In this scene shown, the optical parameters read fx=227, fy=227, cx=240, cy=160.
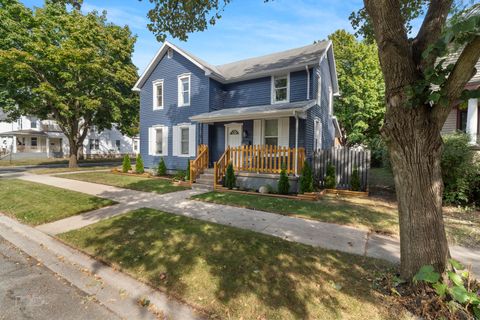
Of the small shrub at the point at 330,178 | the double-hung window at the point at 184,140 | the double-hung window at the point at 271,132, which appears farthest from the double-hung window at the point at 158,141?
the small shrub at the point at 330,178

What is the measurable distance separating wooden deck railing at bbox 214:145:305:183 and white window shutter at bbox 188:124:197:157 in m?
3.36

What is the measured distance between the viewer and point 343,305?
8.18ft

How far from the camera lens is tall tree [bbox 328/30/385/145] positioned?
19.3m

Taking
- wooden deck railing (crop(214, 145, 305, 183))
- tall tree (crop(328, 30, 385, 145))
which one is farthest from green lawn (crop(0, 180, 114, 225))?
tall tree (crop(328, 30, 385, 145))

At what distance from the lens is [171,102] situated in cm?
1409

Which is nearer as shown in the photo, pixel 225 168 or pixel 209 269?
pixel 209 269

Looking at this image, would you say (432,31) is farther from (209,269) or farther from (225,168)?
(225,168)

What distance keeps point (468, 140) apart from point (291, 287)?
811 cm

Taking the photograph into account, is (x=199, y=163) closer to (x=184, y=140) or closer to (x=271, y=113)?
(x=184, y=140)

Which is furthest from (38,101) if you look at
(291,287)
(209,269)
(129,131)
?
(291,287)

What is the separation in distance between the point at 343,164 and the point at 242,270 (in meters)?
7.73

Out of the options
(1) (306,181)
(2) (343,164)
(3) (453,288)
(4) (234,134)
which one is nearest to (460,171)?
(2) (343,164)

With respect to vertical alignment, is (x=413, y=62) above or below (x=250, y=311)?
above

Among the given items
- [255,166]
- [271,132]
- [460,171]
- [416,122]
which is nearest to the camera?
[416,122]
